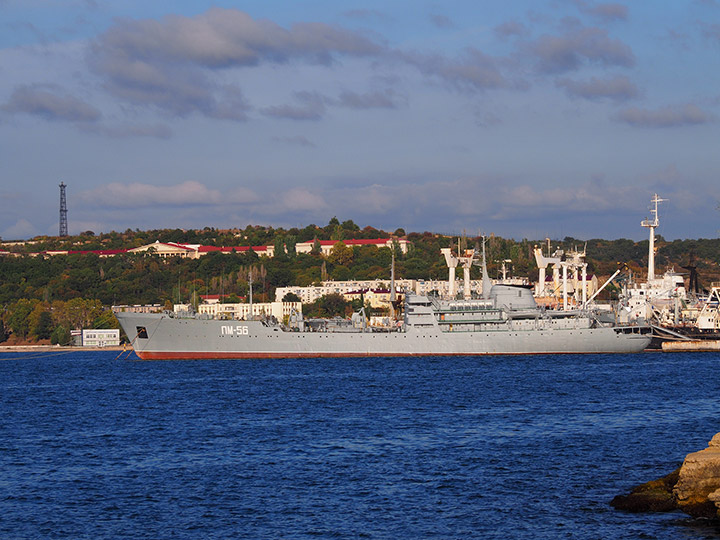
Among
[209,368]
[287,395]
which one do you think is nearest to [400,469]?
[287,395]

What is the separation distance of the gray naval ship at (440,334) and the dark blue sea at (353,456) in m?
16.2

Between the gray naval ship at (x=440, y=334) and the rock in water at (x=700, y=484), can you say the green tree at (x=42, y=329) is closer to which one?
the gray naval ship at (x=440, y=334)

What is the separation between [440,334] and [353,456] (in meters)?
40.6

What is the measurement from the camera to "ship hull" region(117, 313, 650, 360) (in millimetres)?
66188

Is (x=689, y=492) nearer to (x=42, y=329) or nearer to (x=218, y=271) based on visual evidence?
(x=42, y=329)

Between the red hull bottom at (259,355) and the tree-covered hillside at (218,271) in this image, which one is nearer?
the red hull bottom at (259,355)

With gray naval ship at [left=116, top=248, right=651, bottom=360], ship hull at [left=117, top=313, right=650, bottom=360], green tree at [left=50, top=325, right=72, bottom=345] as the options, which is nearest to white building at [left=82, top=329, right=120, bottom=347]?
green tree at [left=50, top=325, right=72, bottom=345]

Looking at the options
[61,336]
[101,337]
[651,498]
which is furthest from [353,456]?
[61,336]

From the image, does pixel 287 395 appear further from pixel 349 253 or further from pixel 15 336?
pixel 349 253

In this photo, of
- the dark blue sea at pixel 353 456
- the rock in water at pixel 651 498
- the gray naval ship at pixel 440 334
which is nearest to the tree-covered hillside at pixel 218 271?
the gray naval ship at pixel 440 334

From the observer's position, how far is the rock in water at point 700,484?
58.1 feet

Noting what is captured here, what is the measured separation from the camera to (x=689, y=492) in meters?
18.3

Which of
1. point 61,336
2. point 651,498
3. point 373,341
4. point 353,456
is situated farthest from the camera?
point 61,336

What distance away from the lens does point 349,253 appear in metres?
189
